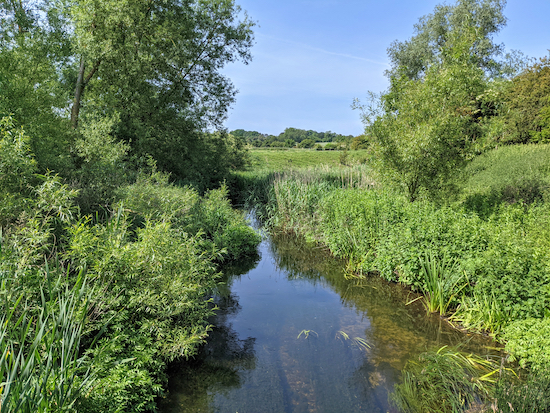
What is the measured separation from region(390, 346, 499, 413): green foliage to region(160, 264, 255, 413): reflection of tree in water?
77.2 inches

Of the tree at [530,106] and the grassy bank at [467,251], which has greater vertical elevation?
the tree at [530,106]

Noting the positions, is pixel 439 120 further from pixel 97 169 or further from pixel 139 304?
pixel 97 169

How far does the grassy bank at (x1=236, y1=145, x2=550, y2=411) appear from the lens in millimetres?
4336

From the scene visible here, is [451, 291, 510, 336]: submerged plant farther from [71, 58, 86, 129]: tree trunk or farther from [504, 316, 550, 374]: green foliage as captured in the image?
[71, 58, 86, 129]: tree trunk

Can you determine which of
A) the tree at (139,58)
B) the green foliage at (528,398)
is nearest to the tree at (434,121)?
the green foliage at (528,398)

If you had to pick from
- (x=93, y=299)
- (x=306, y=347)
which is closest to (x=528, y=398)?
(x=306, y=347)

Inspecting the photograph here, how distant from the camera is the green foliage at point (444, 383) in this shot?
3632 mm

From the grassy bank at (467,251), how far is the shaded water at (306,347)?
466mm

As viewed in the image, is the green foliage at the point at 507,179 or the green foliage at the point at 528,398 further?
the green foliage at the point at 507,179

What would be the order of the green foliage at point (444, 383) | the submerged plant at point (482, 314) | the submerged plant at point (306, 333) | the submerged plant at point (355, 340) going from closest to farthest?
the green foliage at point (444, 383)
the submerged plant at point (482, 314)
the submerged plant at point (355, 340)
the submerged plant at point (306, 333)

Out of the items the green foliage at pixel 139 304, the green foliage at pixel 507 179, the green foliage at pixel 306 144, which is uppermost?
the green foliage at pixel 306 144

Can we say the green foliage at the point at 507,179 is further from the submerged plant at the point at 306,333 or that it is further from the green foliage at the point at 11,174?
the green foliage at the point at 11,174

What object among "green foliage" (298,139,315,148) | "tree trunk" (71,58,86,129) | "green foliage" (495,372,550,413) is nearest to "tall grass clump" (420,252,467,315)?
"green foliage" (495,372,550,413)

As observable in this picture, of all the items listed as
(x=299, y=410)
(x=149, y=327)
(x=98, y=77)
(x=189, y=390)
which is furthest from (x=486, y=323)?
(x=98, y=77)
